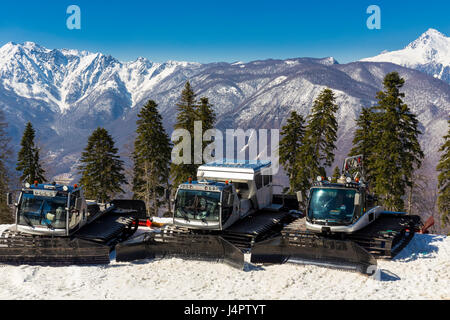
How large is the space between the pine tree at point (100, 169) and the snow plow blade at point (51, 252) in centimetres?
2412

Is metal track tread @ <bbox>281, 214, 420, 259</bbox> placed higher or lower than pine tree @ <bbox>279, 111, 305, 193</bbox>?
lower

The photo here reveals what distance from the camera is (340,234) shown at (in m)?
15.3

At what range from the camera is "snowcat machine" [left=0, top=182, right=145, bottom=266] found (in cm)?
1407

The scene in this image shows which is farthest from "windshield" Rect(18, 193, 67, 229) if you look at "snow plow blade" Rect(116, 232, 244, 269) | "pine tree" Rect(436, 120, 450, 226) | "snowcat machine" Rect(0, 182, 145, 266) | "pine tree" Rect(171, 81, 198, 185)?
"pine tree" Rect(436, 120, 450, 226)

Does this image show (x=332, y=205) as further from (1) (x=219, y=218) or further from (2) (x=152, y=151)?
(2) (x=152, y=151)

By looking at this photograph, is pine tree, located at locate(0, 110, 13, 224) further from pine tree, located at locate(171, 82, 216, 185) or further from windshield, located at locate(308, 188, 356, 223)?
windshield, located at locate(308, 188, 356, 223)

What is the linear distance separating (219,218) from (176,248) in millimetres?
2219

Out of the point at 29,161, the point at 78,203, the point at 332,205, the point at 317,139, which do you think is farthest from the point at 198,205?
the point at 29,161

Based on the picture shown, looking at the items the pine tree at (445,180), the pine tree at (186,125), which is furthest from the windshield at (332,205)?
the pine tree at (186,125)

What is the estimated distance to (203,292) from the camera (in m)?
11.6

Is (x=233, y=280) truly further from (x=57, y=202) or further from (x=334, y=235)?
(x=57, y=202)

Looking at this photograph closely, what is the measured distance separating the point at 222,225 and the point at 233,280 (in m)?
3.92
